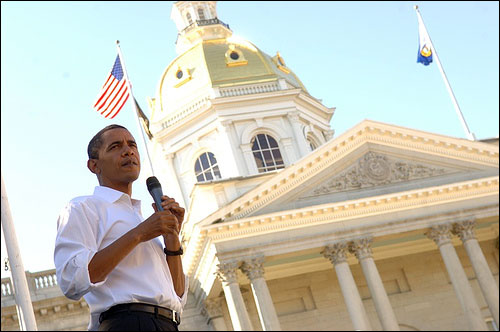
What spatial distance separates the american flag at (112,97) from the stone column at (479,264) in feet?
45.9

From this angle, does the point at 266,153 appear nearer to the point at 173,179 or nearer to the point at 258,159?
the point at 258,159

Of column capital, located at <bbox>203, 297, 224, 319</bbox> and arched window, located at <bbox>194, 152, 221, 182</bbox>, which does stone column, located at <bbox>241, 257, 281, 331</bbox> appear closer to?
column capital, located at <bbox>203, 297, 224, 319</bbox>

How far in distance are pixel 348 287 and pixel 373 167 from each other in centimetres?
465

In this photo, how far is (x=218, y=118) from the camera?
41938 mm

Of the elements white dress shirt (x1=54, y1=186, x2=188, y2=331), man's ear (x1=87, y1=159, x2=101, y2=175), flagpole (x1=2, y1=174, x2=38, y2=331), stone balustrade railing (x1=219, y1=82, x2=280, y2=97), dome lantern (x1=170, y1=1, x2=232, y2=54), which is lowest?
white dress shirt (x1=54, y1=186, x2=188, y2=331)

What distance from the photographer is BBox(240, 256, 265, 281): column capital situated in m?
29.1

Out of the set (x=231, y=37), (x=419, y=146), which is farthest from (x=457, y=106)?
(x=231, y=37)

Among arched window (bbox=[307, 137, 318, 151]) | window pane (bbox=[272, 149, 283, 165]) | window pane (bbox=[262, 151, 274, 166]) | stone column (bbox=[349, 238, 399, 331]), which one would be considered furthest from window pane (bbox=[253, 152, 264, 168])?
stone column (bbox=[349, 238, 399, 331])

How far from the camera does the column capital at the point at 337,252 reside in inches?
1182

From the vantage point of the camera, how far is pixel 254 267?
29.2 meters

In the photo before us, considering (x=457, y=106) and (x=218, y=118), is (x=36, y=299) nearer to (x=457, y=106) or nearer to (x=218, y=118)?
(x=218, y=118)

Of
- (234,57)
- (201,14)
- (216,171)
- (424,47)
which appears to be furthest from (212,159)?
(424,47)

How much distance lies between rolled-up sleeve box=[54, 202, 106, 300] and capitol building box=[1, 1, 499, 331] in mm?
24908

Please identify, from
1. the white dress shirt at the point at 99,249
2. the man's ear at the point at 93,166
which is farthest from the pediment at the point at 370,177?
the white dress shirt at the point at 99,249
